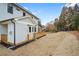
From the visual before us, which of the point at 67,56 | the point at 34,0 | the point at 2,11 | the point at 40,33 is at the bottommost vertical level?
the point at 67,56

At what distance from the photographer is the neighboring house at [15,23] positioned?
9.39 feet

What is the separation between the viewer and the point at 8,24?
2848 mm

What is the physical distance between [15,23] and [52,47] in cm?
71

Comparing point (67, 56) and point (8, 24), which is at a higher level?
point (8, 24)

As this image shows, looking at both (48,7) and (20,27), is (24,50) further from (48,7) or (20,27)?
(48,7)

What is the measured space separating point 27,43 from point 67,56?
67cm

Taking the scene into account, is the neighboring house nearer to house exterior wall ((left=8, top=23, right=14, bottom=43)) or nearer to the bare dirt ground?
house exterior wall ((left=8, top=23, right=14, bottom=43))

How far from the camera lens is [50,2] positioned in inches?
114

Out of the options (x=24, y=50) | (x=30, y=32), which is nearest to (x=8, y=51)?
(x=24, y=50)

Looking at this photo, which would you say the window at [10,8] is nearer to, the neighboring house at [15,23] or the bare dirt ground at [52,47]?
the neighboring house at [15,23]

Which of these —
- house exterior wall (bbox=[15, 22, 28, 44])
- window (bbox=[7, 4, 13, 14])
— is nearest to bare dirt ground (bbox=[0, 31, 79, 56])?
house exterior wall (bbox=[15, 22, 28, 44])

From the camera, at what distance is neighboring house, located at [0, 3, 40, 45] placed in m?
2.86

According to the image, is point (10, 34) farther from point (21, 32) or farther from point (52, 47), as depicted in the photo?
point (52, 47)

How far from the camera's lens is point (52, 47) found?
293 cm
